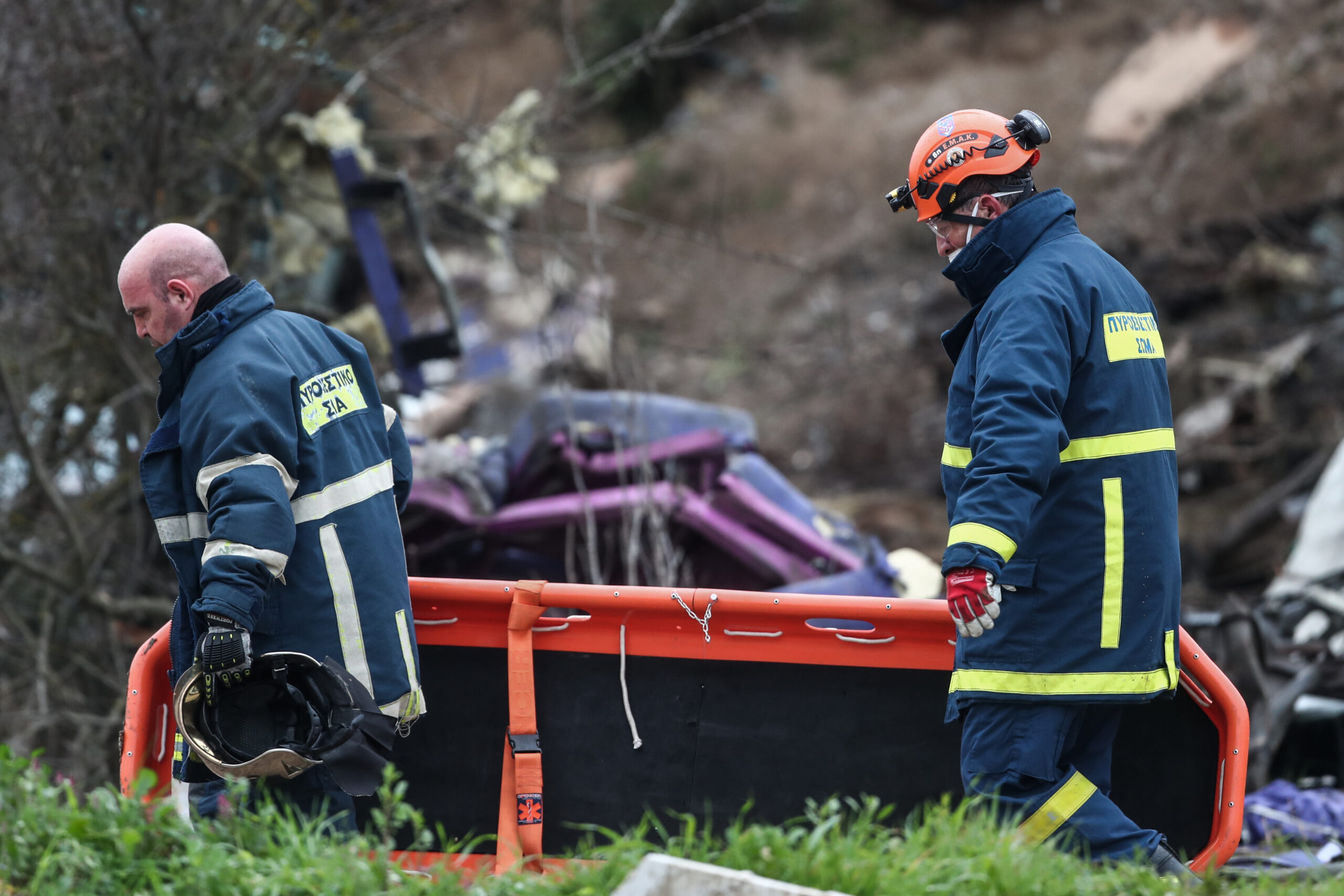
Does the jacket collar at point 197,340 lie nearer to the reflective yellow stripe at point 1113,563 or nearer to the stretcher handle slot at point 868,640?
the stretcher handle slot at point 868,640

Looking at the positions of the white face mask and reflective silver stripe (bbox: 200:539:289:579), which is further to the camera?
the white face mask

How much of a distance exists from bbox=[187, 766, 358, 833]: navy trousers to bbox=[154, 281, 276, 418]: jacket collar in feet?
3.08

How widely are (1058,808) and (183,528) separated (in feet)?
7.01

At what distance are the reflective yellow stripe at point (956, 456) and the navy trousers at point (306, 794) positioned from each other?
65.9 inches

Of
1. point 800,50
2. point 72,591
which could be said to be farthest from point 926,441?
point 800,50

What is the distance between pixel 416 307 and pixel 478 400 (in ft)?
23.8

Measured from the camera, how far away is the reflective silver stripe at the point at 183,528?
9.70 ft

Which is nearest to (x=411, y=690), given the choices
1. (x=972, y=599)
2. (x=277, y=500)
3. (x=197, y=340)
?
(x=277, y=500)

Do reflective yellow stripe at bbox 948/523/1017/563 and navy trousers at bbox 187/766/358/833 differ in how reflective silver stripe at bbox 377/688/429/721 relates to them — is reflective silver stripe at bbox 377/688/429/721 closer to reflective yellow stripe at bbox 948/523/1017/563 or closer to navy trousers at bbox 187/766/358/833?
navy trousers at bbox 187/766/358/833

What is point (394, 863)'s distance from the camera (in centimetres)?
233

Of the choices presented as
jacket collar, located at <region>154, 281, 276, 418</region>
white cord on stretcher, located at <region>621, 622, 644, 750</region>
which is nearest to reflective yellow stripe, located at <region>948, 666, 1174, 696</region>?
white cord on stretcher, located at <region>621, 622, 644, 750</region>

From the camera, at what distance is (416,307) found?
15.4 metres

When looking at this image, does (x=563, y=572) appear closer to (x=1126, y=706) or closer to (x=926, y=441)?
(x=1126, y=706)

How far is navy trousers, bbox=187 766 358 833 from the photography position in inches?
118
